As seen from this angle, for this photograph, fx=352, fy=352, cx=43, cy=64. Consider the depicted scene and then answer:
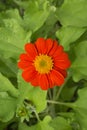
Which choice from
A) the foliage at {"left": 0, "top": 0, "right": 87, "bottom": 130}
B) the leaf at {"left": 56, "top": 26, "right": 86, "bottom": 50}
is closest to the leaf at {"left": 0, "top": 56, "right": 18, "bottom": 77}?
the foliage at {"left": 0, "top": 0, "right": 87, "bottom": 130}

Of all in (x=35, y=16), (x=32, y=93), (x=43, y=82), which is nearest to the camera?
(x=43, y=82)

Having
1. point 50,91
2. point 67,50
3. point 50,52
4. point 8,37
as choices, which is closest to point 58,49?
point 50,52

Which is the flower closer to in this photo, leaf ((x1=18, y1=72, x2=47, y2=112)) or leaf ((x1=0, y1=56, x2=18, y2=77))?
leaf ((x1=18, y1=72, x2=47, y2=112))

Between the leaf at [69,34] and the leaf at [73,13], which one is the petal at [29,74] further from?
the leaf at [73,13]

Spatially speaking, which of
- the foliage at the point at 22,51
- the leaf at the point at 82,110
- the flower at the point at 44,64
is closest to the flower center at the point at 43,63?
the flower at the point at 44,64

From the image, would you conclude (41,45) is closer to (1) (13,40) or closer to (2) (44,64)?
(2) (44,64)

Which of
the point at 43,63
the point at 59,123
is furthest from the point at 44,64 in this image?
the point at 59,123

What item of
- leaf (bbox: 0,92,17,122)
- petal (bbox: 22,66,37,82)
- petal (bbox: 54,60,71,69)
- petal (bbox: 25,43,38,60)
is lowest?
leaf (bbox: 0,92,17,122)
